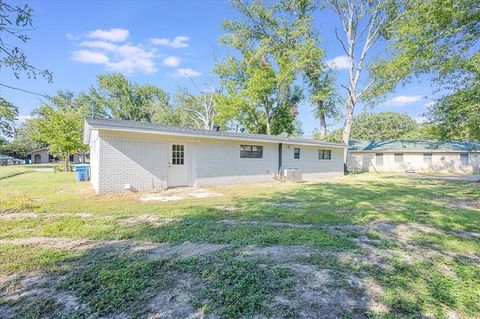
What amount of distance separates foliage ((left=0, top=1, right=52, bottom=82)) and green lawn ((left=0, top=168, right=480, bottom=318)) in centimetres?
240

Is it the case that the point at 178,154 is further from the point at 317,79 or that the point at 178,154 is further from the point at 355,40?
the point at 355,40

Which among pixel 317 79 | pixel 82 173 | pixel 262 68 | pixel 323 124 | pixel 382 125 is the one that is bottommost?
pixel 82 173

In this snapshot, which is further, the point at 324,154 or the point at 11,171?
the point at 11,171

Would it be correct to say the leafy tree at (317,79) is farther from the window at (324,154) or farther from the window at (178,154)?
the window at (178,154)

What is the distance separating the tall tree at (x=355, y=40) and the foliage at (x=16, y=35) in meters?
21.9

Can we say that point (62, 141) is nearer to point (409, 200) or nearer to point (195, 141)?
point (195, 141)

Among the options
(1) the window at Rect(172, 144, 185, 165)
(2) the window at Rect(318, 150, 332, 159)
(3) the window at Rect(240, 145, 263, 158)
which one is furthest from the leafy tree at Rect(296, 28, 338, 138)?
(1) the window at Rect(172, 144, 185, 165)

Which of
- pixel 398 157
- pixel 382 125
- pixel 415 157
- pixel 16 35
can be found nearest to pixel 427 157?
pixel 415 157

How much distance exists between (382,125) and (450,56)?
36.9 meters

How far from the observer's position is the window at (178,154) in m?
10.6

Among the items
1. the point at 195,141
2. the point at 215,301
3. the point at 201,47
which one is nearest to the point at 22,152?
the point at 201,47

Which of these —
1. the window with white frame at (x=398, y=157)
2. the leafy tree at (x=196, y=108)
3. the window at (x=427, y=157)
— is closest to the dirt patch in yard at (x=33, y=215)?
the leafy tree at (x=196, y=108)

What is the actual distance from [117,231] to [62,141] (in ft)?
57.4

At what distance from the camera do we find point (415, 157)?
24.9 meters
